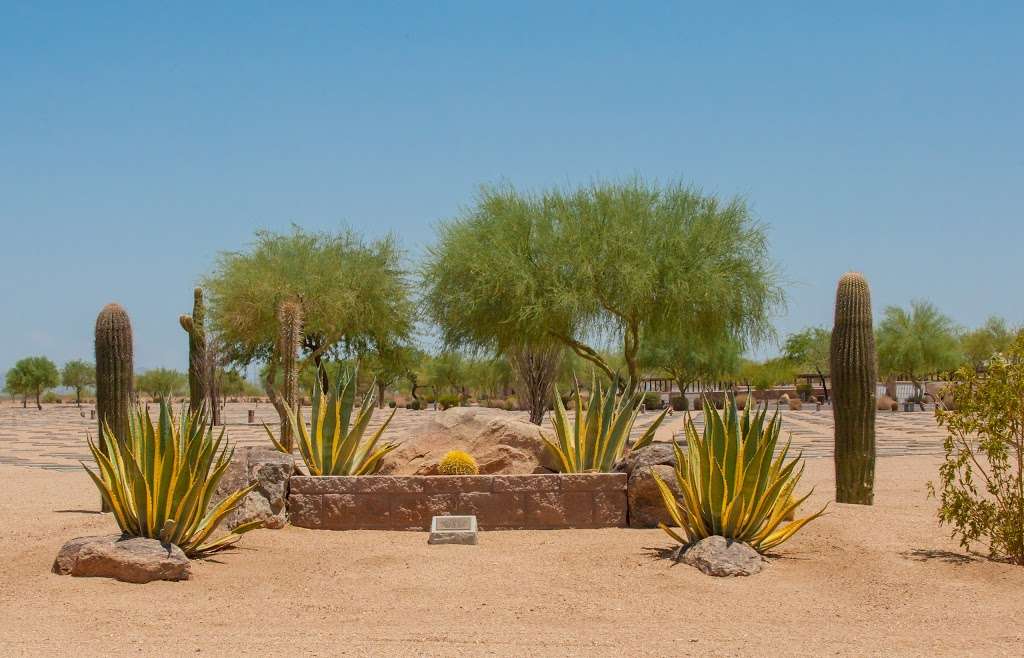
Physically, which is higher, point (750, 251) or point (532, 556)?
point (750, 251)

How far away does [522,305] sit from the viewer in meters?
21.8

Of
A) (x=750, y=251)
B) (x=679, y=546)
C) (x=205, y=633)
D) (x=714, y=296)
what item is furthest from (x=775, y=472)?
(x=750, y=251)

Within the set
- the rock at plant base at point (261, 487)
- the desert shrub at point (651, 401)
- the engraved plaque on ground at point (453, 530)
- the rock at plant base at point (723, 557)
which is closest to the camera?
the rock at plant base at point (723, 557)

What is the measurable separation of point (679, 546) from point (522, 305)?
1250 centimetres

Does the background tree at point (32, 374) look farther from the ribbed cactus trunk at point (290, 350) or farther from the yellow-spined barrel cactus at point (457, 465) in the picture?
the yellow-spined barrel cactus at point (457, 465)

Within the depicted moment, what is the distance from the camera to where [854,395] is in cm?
1223

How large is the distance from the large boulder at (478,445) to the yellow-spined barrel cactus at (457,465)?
46cm

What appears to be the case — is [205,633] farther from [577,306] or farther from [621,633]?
[577,306]

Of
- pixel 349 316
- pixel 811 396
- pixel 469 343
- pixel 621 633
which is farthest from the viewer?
pixel 811 396

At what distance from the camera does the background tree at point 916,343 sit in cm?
6588

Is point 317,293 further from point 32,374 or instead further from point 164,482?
point 32,374

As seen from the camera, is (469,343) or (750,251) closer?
(750,251)

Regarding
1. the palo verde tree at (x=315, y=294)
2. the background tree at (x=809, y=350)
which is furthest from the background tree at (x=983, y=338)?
the palo verde tree at (x=315, y=294)

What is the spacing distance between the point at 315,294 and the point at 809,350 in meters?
68.7
